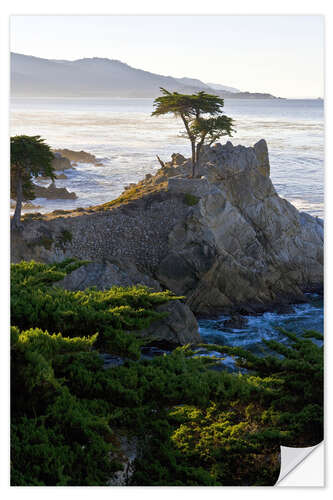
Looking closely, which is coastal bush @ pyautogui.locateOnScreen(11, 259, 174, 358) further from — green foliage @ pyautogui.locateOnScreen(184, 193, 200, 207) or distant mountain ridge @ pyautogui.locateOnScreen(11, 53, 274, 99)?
green foliage @ pyautogui.locateOnScreen(184, 193, 200, 207)

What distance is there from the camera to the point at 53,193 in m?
8.23

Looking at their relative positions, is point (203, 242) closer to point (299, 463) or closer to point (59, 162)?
point (59, 162)

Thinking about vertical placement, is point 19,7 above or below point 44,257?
above

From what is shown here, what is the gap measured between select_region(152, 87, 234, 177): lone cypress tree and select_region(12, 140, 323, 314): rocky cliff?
1.21 meters

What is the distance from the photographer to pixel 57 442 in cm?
368

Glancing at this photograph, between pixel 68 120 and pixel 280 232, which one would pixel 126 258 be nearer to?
pixel 280 232

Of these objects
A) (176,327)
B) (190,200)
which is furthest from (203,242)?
(176,327)

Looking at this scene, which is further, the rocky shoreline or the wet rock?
the rocky shoreline

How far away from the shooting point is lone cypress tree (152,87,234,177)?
8.17 m

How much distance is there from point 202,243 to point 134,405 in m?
9.78

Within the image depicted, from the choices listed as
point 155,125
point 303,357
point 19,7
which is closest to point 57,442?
point 303,357

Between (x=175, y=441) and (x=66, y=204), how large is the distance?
5.05m

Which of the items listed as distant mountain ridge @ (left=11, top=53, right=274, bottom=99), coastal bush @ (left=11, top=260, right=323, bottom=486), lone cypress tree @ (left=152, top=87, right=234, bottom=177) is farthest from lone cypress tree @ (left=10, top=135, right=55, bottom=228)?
coastal bush @ (left=11, top=260, right=323, bottom=486)

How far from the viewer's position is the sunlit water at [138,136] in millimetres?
6422
